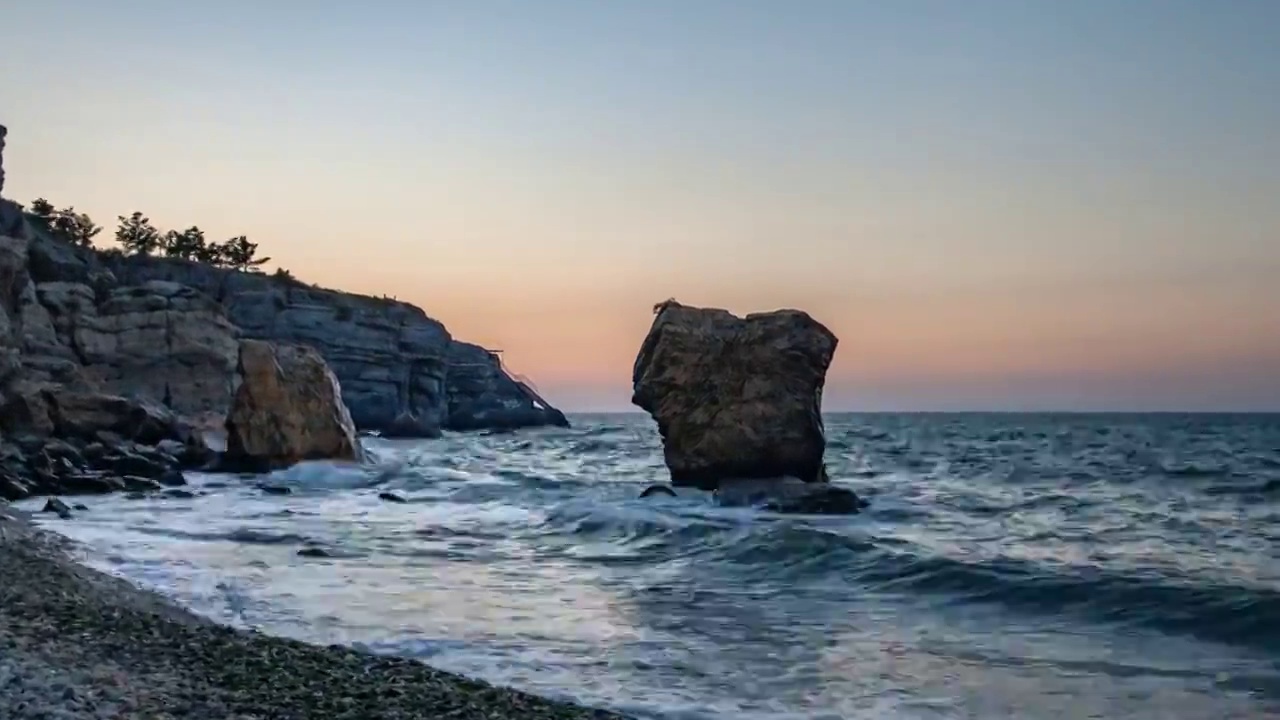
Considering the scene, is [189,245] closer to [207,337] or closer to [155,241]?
[155,241]

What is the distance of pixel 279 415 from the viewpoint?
118ft

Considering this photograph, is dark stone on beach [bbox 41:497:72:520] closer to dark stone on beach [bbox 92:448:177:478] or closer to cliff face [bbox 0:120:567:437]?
dark stone on beach [bbox 92:448:177:478]

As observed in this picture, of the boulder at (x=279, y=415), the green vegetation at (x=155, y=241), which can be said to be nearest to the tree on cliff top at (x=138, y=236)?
the green vegetation at (x=155, y=241)

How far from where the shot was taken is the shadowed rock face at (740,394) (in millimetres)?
26156

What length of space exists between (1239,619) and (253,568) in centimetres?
1247

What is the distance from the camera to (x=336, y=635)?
10555 millimetres

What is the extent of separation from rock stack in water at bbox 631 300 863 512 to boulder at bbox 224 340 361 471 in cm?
1406

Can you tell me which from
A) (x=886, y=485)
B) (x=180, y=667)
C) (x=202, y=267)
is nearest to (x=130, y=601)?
(x=180, y=667)

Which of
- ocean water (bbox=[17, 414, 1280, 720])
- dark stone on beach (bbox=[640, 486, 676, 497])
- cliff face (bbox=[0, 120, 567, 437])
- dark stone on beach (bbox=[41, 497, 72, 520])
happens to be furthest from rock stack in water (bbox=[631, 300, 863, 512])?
cliff face (bbox=[0, 120, 567, 437])

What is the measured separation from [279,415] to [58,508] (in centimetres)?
1490

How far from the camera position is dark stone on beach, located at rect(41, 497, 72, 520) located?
67.5 feet

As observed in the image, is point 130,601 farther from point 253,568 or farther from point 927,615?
point 927,615

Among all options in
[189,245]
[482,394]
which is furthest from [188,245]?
[482,394]

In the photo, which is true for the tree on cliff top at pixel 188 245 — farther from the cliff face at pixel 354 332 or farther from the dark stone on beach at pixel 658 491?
the dark stone on beach at pixel 658 491
